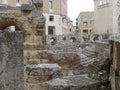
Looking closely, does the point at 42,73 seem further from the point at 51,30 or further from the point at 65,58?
the point at 51,30

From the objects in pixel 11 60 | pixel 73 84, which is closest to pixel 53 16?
pixel 73 84

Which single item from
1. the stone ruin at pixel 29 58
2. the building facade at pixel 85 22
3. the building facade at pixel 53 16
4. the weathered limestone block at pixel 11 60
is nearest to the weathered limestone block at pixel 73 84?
the stone ruin at pixel 29 58

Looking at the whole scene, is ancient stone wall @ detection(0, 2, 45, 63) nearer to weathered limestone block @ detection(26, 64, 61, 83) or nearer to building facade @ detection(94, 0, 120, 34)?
weathered limestone block @ detection(26, 64, 61, 83)

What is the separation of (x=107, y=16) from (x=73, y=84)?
182ft

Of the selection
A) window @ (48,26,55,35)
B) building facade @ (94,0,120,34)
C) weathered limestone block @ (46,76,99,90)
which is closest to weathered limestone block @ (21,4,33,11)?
weathered limestone block @ (46,76,99,90)

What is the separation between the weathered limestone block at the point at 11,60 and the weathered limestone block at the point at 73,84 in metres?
1.15

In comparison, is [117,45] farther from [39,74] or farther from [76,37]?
[76,37]

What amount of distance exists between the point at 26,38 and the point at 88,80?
856 cm

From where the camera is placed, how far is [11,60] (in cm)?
388

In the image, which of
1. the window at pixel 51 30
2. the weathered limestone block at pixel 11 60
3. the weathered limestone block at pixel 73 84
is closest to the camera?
the weathered limestone block at pixel 11 60

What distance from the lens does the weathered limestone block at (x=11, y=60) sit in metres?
3.81

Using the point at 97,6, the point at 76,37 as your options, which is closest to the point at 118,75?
the point at 76,37

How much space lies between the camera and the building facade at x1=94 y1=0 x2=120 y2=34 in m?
57.4

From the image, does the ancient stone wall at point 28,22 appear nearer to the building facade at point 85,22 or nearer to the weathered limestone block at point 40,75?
the weathered limestone block at point 40,75
